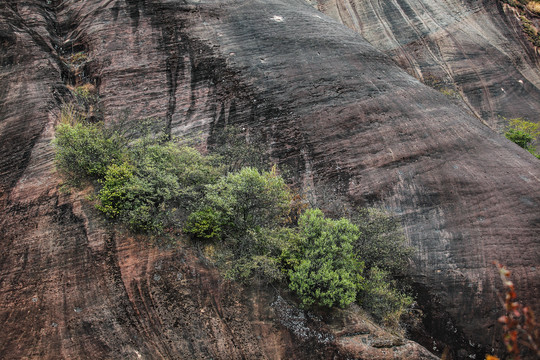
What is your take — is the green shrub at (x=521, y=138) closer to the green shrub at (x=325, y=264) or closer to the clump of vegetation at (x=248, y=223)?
the clump of vegetation at (x=248, y=223)

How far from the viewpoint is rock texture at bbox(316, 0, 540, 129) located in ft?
64.3

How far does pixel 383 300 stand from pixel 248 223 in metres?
4.42

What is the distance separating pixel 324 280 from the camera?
9844mm

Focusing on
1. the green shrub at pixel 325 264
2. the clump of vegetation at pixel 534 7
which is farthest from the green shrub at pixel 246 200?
the clump of vegetation at pixel 534 7

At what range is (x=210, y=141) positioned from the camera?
13.9 meters

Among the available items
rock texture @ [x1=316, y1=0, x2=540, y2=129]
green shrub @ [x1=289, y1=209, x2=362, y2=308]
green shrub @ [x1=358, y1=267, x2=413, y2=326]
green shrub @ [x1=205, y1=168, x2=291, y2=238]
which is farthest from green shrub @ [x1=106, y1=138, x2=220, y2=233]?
rock texture @ [x1=316, y1=0, x2=540, y2=129]

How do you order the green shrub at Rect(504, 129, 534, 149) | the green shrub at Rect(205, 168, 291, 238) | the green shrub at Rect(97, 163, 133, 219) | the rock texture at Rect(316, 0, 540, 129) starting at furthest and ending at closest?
1. the rock texture at Rect(316, 0, 540, 129)
2. the green shrub at Rect(504, 129, 534, 149)
3. the green shrub at Rect(205, 168, 291, 238)
4. the green shrub at Rect(97, 163, 133, 219)

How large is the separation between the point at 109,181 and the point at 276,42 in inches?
359

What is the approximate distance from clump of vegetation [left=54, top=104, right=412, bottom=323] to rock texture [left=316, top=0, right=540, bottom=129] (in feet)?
40.9

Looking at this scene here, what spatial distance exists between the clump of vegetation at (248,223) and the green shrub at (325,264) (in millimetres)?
28

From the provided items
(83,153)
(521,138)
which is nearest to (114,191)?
(83,153)

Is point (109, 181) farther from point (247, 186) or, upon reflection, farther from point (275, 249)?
point (275, 249)

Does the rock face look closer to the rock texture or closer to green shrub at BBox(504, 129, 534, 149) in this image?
green shrub at BBox(504, 129, 534, 149)

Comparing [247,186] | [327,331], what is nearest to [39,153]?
[247,186]
